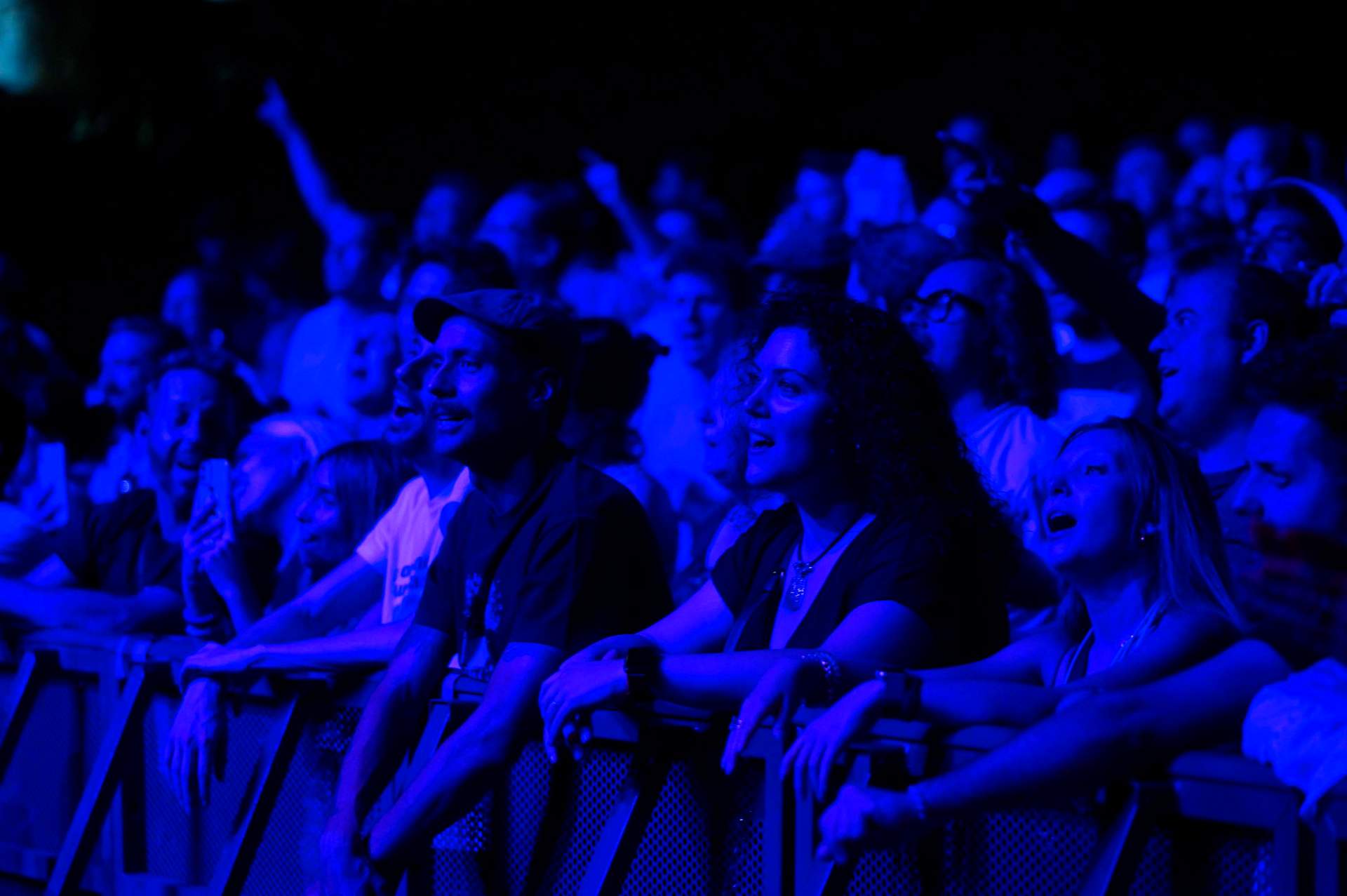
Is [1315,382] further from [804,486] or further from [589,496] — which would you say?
[589,496]

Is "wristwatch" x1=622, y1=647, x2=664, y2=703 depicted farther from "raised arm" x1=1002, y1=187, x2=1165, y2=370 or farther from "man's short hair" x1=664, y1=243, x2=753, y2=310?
"man's short hair" x1=664, y1=243, x2=753, y2=310

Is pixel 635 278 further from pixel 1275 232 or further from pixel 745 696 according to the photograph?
pixel 745 696

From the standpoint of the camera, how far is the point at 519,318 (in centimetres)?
378

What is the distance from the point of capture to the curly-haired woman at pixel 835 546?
9.77 feet

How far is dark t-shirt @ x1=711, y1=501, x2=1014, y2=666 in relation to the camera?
3025mm

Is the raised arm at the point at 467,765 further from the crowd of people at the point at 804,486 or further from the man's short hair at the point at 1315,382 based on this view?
the man's short hair at the point at 1315,382

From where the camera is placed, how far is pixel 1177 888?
94.7 inches

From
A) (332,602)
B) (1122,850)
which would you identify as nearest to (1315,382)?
(1122,850)

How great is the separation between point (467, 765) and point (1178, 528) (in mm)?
1275

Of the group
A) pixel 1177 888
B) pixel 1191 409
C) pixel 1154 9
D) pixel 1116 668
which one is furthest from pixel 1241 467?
pixel 1154 9

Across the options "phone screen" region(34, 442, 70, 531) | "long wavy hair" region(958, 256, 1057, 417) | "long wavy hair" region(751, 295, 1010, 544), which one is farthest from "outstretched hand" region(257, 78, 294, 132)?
"long wavy hair" region(751, 295, 1010, 544)

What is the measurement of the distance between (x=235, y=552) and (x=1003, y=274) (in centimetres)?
204

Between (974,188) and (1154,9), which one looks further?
(1154,9)

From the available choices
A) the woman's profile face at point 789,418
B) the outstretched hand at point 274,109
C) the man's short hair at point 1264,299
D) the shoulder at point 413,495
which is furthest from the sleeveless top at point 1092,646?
the outstretched hand at point 274,109
